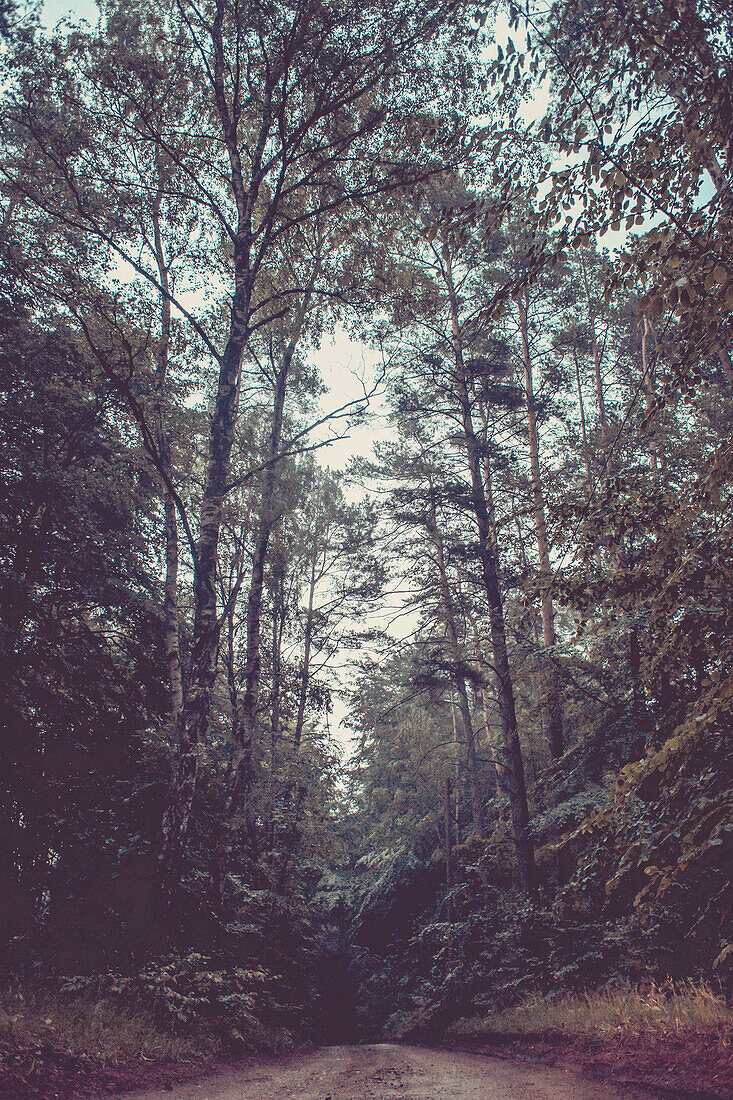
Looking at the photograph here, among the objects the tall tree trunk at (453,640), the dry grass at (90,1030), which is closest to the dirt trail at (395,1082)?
the dry grass at (90,1030)

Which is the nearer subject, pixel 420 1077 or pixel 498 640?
pixel 420 1077

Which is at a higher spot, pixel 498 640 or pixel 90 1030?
pixel 498 640

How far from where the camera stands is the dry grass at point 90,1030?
4746 mm

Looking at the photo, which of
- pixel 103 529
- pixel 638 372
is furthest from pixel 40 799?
pixel 638 372

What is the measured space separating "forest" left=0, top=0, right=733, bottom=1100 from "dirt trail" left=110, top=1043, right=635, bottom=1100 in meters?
0.51

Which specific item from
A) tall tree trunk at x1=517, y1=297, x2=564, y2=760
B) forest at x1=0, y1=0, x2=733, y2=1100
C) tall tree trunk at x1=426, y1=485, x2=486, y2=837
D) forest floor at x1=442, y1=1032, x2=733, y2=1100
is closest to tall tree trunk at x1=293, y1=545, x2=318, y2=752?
Answer: forest at x1=0, y1=0, x2=733, y2=1100

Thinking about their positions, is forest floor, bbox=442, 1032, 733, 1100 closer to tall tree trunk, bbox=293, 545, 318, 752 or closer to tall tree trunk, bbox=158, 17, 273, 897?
tall tree trunk, bbox=158, 17, 273, 897

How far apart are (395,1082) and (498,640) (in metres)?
6.69

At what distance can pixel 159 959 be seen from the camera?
6711 millimetres

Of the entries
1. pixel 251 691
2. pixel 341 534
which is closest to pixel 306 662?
pixel 341 534

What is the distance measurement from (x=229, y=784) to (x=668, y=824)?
8.76 meters

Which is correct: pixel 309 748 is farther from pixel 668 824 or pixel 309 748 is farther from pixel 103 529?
pixel 668 824

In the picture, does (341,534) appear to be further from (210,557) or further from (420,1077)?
(420,1077)

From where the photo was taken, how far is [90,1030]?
17.4 feet
